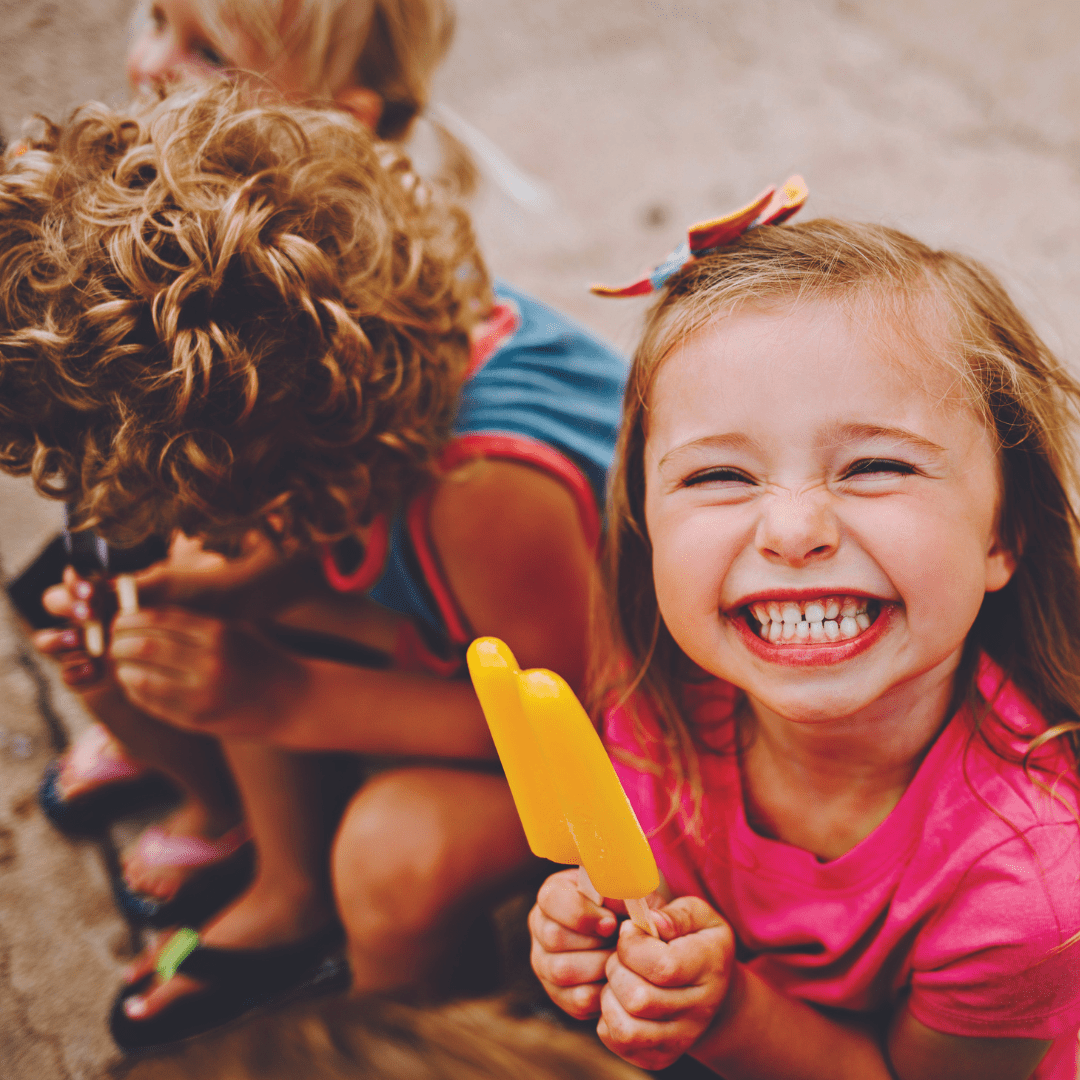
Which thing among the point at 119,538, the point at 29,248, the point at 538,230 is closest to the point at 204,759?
the point at 119,538

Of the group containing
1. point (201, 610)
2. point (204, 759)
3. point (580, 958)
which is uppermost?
point (580, 958)

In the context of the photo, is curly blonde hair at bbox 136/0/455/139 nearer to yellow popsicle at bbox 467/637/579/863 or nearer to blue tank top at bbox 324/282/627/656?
blue tank top at bbox 324/282/627/656

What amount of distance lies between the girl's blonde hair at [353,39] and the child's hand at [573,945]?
114 centimetres

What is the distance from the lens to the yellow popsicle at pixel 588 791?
1.67ft

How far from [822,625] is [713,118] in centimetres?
173

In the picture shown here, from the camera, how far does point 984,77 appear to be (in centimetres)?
199

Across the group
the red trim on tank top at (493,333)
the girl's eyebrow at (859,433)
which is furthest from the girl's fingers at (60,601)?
the girl's eyebrow at (859,433)

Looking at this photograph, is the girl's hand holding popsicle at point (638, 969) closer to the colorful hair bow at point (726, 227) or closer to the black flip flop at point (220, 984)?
the colorful hair bow at point (726, 227)

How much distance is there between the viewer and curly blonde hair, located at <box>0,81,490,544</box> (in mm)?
805

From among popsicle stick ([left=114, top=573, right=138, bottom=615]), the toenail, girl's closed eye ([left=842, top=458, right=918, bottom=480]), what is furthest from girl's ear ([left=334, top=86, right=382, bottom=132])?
the toenail

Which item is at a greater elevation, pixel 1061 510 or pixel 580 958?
pixel 1061 510

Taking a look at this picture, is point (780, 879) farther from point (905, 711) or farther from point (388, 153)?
point (388, 153)

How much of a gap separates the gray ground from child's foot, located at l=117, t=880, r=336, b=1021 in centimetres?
45

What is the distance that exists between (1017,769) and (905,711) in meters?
0.10
